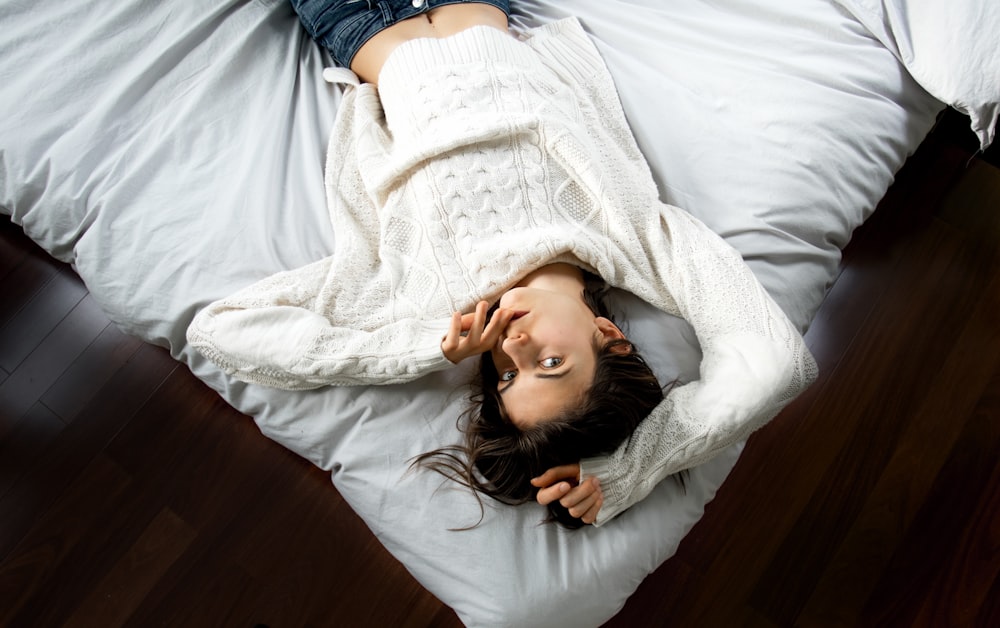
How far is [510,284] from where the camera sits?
1.00 meters

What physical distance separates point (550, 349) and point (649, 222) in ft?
1.00

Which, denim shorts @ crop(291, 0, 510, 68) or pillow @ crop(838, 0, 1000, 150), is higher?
denim shorts @ crop(291, 0, 510, 68)

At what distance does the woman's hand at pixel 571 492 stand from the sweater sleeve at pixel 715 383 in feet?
0.05

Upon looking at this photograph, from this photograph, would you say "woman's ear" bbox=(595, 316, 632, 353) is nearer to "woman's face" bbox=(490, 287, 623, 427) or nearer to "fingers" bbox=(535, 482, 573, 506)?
"woman's face" bbox=(490, 287, 623, 427)

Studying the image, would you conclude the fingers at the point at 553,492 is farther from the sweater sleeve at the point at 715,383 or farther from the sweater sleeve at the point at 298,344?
the sweater sleeve at the point at 298,344

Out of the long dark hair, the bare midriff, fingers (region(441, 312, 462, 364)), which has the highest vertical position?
the bare midriff

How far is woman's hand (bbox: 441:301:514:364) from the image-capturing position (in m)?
0.92

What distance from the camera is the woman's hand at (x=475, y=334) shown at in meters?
0.92

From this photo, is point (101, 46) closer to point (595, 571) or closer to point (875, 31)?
point (595, 571)

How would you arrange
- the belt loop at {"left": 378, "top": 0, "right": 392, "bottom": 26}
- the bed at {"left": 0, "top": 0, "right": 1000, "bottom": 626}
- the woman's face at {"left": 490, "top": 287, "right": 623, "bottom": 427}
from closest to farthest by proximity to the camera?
1. the woman's face at {"left": 490, "top": 287, "right": 623, "bottom": 427}
2. the bed at {"left": 0, "top": 0, "right": 1000, "bottom": 626}
3. the belt loop at {"left": 378, "top": 0, "right": 392, "bottom": 26}

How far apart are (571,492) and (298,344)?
43 cm

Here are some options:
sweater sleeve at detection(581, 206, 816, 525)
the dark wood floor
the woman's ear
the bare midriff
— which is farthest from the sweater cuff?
the bare midriff

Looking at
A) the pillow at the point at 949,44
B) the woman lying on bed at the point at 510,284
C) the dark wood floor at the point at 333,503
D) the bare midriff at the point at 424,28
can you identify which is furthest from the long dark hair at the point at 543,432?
the pillow at the point at 949,44

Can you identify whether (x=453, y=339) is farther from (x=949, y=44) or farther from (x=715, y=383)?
(x=949, y=44)
